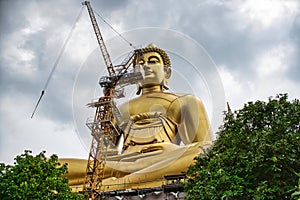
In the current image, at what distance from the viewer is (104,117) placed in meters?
14.9

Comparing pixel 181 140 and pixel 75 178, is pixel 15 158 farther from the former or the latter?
pixel 181 140

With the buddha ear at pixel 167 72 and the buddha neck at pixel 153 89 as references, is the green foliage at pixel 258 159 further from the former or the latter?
the buddha ear at pixel 167 72

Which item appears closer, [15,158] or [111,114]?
[15,158]

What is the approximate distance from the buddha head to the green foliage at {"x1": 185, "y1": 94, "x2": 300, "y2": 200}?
326 inches

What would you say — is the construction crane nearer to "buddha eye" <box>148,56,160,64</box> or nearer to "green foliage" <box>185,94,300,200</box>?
"buddha eye" <box>148,56,160,64</box>

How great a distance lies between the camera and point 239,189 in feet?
23.6

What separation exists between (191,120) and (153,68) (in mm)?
3101

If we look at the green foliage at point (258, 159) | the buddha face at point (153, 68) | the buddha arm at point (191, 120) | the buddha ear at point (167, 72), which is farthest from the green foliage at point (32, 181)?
the buddha ear at point (167, 72)

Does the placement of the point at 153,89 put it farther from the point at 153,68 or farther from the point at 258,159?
the point at 258,159

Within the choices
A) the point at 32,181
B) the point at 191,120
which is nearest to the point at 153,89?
the point at 191,120

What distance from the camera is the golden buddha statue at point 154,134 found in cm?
1220

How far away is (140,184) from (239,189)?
518 cm

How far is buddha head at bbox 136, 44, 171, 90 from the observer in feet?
54.3

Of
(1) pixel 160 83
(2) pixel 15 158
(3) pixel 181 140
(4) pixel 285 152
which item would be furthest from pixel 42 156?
(1) pixel 160 83
